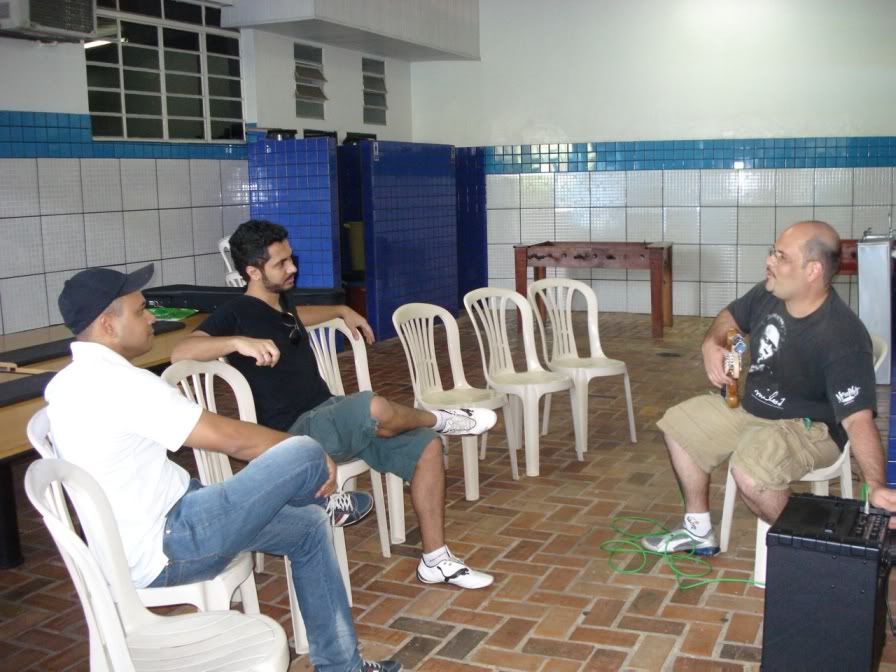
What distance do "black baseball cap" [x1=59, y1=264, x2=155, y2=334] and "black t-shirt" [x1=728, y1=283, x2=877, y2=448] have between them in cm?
202

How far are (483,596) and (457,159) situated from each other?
6.86m

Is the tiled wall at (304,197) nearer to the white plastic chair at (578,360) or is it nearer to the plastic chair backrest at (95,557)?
the white plastic chair at (578,360)

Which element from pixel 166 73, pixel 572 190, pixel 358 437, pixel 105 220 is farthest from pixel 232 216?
pixel 358 437

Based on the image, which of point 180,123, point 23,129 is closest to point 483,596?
point 23,129

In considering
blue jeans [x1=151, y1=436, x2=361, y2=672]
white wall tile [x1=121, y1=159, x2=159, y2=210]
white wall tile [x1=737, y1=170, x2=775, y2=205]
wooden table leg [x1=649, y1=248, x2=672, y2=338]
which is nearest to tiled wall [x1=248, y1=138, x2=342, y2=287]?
white wall tile [x1=121, y1=159, x2=159, y2=210]

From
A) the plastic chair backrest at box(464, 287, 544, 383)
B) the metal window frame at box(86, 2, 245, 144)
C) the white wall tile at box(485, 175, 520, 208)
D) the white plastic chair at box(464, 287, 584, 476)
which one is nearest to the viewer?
the white plastic chair at box(464, 287, 584, 476)

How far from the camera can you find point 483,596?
3100mm

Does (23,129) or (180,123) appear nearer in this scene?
(23,129)

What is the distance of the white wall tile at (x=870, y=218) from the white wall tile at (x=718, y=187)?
40.3 inches

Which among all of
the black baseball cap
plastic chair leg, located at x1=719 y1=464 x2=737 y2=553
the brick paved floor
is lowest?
the brick paved floor

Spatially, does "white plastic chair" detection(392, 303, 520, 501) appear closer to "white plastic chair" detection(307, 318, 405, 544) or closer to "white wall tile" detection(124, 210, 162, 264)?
"white plastic chair" detection(307, 318, 405, 544)

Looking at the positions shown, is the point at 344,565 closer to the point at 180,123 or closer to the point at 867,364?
the point at 867,364

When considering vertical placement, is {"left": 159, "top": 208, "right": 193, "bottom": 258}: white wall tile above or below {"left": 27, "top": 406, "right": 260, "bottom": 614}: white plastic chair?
above

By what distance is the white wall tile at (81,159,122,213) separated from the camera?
20.1ft
